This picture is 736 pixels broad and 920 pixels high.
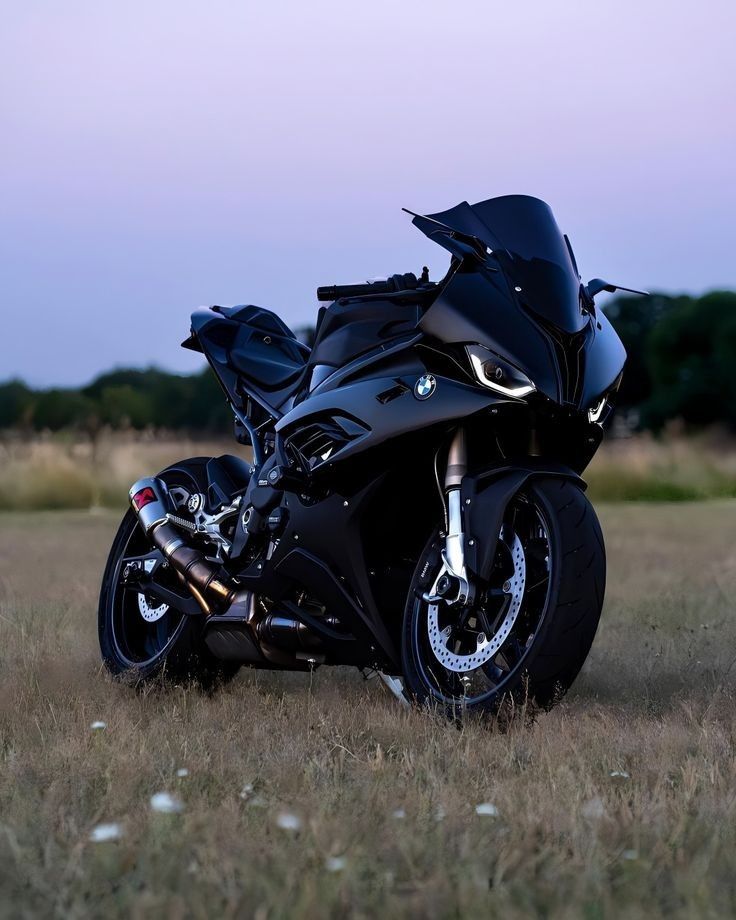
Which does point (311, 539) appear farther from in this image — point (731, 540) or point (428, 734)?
point (731, 540)

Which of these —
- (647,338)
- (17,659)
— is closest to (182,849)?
(17,659)

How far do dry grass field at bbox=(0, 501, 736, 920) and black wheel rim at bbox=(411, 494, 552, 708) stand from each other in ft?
0.47

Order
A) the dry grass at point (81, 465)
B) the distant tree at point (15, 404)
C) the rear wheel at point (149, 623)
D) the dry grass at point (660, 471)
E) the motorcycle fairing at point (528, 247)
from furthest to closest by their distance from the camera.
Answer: the distant tree at point (15, 404), the dry grass at point (660, 471), the dry grass at point (81, 465), the rear wheel at point (149, 623), the motorcycle fairing at point (528, 247)

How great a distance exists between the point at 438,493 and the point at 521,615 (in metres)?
0.58

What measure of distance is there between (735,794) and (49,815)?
1.74 m

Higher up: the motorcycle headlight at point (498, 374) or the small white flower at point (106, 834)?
the motorcycle headlight at point (498, 374)

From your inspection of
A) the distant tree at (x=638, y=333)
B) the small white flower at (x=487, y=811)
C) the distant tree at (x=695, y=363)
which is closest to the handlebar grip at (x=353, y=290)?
the small white flower at (x=487, y=811)

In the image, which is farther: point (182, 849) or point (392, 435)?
point (392, 435)

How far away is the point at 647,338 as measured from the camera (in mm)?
43500

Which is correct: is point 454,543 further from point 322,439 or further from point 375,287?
point 375,287

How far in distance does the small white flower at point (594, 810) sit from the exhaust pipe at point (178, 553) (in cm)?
207

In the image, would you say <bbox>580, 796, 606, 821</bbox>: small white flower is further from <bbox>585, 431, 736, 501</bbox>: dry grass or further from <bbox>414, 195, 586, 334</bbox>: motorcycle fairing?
<bbox>585, 431, 736, 501</bbox>: dry grass

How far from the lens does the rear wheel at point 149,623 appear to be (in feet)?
18.3

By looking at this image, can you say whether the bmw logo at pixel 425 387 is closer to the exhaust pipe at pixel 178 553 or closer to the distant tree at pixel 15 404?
the exhaust pipe at pixel 178 553
